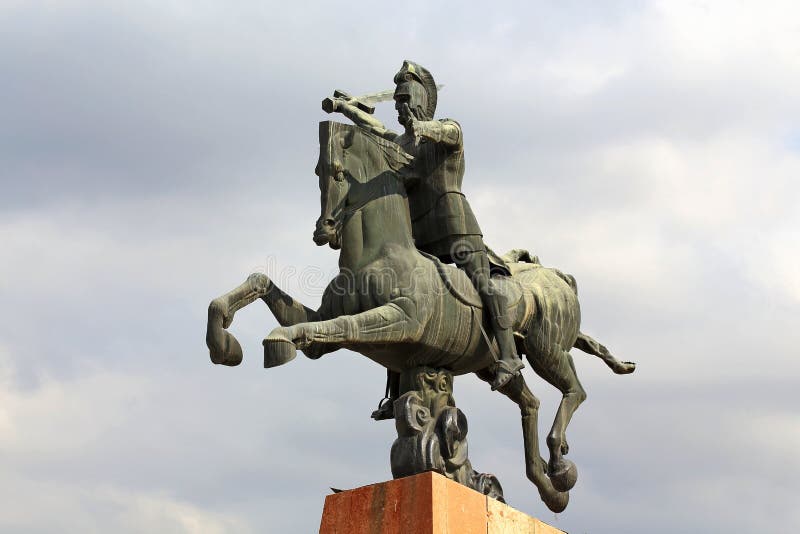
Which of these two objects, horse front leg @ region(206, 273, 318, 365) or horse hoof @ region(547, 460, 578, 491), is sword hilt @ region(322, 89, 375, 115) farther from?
horse hoof @ region(547, 460, 578, 491)

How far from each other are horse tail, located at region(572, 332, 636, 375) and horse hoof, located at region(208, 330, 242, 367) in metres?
3.86

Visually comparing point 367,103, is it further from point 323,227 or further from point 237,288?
point 237,288

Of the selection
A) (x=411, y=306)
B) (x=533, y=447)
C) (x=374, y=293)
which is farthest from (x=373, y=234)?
(x=533, y=447)

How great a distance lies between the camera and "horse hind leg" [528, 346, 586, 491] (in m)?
11.8

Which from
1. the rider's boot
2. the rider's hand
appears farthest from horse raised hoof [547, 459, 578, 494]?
the rider's hand

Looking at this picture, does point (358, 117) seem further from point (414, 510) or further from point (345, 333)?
point (414, 510)

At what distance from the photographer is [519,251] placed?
1273 cm

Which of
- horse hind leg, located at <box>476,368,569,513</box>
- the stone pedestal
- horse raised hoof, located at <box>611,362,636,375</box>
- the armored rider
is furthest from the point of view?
horse raised hoof, located at <box>611,362,636,375</box>

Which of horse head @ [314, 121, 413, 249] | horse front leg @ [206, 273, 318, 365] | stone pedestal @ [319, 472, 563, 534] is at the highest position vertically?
horse head @ [314, 121, 413, 249]

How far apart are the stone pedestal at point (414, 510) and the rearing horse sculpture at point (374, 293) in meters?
1.19

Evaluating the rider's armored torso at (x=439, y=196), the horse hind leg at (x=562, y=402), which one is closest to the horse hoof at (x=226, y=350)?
the rider's armored torso at (x=439, y=196)

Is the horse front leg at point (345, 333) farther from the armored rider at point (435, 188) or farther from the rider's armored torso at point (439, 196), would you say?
the rider's armored torso at point (439, 196)

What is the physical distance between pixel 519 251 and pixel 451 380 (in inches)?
82.1

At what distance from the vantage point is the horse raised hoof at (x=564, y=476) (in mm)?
11758
